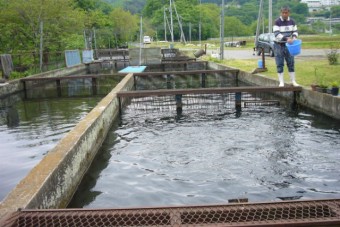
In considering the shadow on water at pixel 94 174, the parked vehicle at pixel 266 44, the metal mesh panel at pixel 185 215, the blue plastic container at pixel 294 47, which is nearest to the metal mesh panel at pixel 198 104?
the blue plastic container at pixel 294 47

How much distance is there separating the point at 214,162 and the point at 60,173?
2648 mm

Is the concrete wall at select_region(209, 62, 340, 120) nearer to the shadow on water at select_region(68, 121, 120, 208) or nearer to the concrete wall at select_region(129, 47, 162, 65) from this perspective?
the shadow on water at select_region(68, 121, 120, 208)

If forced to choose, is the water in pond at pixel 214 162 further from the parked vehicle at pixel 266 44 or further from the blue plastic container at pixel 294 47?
the parked vehicle at pixel 266 44

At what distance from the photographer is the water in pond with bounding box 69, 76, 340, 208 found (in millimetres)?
5180

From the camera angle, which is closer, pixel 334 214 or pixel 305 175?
pixel 334 214

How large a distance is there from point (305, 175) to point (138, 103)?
7770 millimetres

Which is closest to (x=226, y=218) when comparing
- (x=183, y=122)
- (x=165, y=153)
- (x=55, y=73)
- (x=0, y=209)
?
(x=0, y=209)

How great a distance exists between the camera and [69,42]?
29.6 m

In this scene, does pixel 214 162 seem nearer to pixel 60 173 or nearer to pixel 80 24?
pixel 60 173

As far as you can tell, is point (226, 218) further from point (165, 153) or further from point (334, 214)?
point (165, 153)

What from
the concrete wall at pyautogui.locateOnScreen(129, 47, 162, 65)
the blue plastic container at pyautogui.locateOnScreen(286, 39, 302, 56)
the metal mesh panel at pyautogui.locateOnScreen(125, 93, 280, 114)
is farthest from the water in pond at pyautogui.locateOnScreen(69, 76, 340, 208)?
the concrete wall at pyautogui.locateOnScreen(129, 47, 162, 65)

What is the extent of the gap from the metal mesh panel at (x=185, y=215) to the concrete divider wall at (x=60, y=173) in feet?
0.97

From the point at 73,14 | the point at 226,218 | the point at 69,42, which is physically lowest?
the point at 226,218

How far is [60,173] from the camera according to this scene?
16.4 feet
